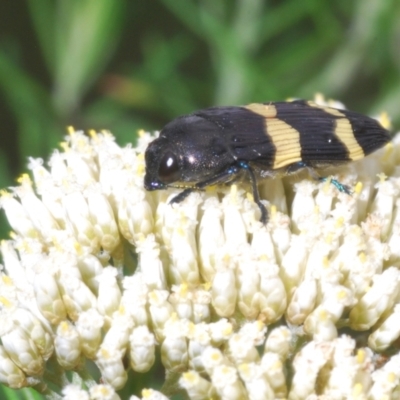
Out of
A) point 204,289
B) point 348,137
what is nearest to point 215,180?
point 204,289

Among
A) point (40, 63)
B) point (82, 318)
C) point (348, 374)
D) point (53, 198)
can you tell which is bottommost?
point (348, 374)

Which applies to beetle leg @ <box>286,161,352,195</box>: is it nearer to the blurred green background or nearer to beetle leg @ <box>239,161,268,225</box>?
beetle leg @ <box>239,161,268,225</box>

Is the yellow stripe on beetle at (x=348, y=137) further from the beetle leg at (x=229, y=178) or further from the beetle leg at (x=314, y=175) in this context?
the beetle leg at (x=229, y=178)

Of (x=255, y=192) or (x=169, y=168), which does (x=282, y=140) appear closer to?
(x=255, y=192)

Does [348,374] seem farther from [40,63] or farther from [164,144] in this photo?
[40,63]

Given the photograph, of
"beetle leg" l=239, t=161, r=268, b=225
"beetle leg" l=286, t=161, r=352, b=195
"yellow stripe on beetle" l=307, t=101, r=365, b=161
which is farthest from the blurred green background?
"beetle leg" l=239, t=161, r=268, b=225

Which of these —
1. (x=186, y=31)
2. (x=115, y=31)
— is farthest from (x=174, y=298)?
(x=186, y=31)
